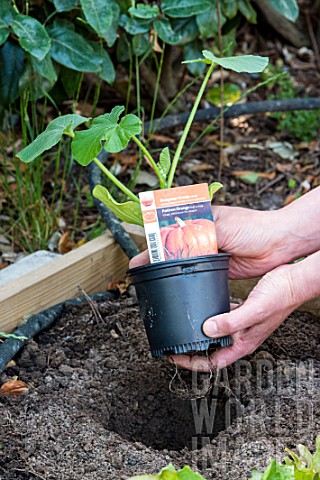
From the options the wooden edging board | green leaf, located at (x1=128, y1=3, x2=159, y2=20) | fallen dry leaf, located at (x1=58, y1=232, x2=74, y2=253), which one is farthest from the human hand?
green leaf, located at (x1=128, y1=3, x2=159, y2=20)

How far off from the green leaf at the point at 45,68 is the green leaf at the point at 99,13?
7.1 inches

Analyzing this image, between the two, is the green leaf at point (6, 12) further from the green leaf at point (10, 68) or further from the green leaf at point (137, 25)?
the green leaf at point (137, 25)

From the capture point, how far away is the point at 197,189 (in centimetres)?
155

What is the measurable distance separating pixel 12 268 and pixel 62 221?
0.54m

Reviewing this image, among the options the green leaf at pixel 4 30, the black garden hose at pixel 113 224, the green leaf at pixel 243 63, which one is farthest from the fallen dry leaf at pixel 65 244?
the green leaf at pixel 243 63

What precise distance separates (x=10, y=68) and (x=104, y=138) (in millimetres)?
1006

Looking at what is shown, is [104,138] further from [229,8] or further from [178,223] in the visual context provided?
[229,8]

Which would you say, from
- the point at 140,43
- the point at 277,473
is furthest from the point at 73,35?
the point at 277,473

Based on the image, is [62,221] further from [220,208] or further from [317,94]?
[317,94]

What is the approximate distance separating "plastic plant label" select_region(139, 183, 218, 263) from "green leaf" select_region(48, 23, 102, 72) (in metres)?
0.88

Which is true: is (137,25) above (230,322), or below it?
above

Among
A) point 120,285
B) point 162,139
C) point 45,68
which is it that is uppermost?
point 45,68

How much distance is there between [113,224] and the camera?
2105mm

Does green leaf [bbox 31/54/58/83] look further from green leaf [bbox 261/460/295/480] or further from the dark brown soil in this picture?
green leaf [bbox 261/460/295/480]
